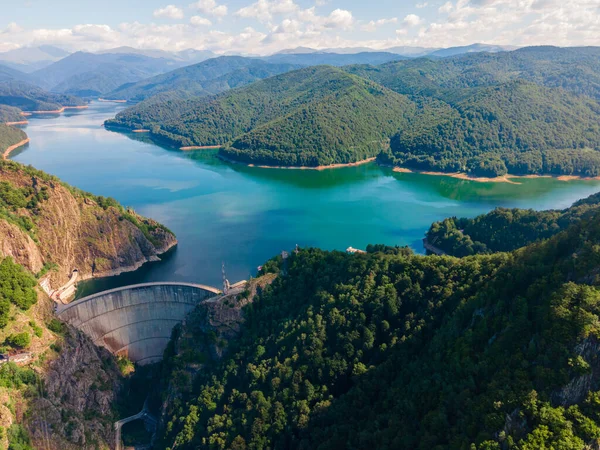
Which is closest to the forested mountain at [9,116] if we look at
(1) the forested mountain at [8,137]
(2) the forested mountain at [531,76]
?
(1) the forested mountain at [8,137]

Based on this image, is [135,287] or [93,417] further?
[135,287]

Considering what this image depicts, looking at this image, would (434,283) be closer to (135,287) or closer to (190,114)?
(135,287)

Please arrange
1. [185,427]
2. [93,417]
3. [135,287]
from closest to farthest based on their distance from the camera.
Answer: [185,427] < [93,417] < [135,287]

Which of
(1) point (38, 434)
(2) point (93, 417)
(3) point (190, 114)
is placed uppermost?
(3) point (190, 114)

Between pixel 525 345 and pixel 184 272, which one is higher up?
pixel 525 345

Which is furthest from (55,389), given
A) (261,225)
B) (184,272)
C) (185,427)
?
(261,225)

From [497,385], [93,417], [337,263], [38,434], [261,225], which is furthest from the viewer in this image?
[261,225]

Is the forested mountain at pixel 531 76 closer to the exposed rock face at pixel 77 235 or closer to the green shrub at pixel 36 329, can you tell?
the exposed rock face at pixel 77 235

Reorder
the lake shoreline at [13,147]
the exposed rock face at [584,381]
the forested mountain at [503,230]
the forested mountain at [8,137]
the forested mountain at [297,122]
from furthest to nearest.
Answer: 1. the forested mountain at [8,137]
2. the forested mountain at [297,122]
3. the lake shoreline at [13,147]
4. the forested mountain at [503,230]
5. the exposed rock face at [584,381]
